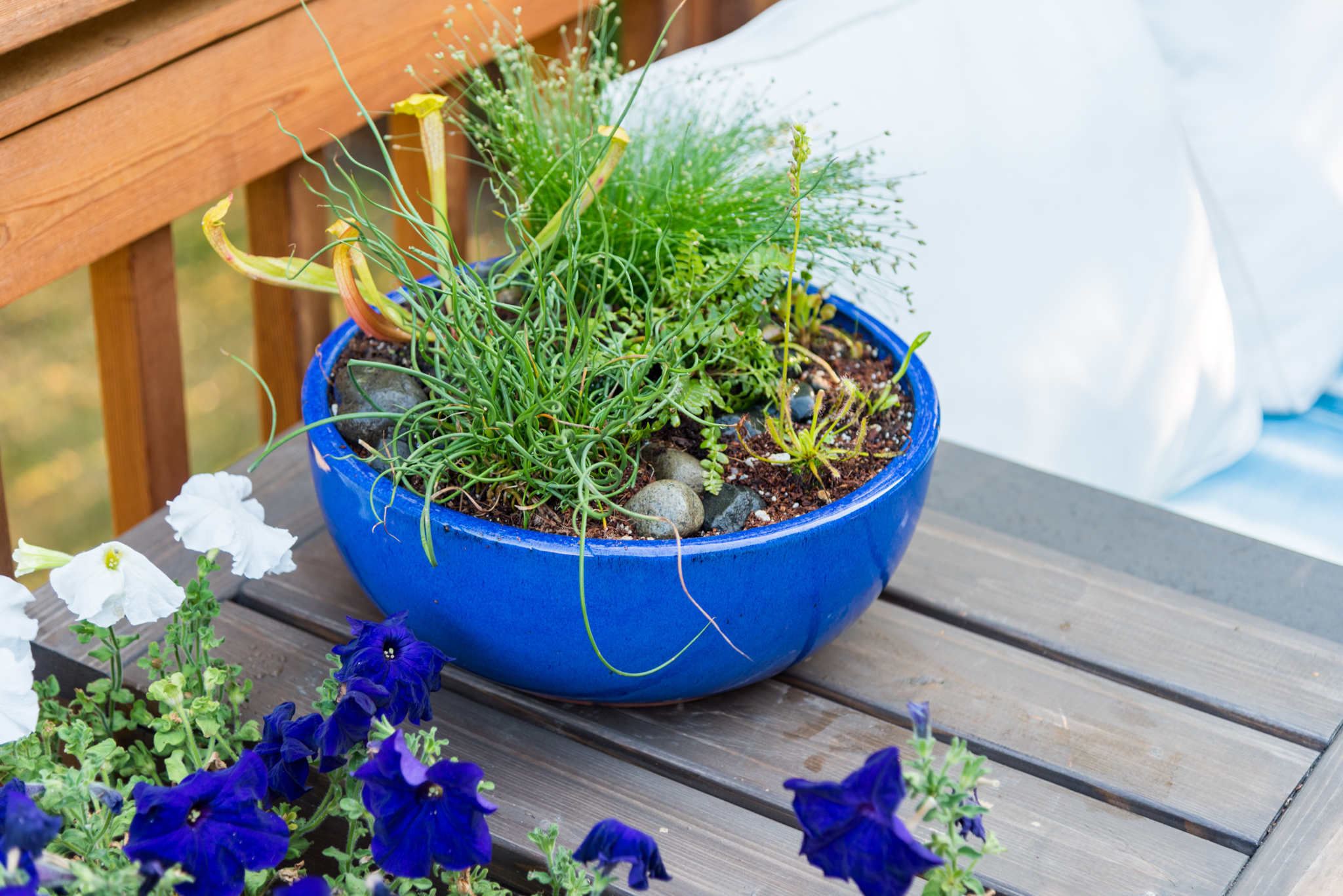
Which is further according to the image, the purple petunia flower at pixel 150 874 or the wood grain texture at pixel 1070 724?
the wood grain texture at pixel 1070 724

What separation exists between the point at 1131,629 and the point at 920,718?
51 centimetres

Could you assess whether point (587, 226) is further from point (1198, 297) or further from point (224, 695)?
point (1198, 297)

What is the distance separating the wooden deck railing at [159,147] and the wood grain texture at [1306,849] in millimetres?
1064

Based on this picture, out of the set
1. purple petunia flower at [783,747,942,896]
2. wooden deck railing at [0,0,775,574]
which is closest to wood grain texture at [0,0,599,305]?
wooden deck railing at [0,0,775,574]

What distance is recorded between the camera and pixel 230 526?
735 millimetres

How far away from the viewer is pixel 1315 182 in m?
1.57

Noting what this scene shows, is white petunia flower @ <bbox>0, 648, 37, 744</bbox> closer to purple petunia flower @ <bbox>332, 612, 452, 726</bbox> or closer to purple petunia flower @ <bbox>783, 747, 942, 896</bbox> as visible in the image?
purple petunia flower @ <bbox>332, 612, 452, 726</bbox>

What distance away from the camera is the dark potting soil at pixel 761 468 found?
2.52ft

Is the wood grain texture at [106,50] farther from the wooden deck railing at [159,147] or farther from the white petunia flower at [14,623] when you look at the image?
the white petunia flower at [14,623]

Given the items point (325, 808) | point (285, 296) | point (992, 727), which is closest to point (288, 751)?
point (325, 808)

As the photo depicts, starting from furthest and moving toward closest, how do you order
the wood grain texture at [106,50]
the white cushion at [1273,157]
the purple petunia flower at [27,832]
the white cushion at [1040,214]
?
the white cushion at [1273,157] → the white cushion at [1040,214] → the wood grain texture at [106,50] → the purple petunia flower at [27,832]

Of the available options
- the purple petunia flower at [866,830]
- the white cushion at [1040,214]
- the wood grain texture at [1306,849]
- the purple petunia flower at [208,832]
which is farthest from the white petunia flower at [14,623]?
the white cushion at [1040,214]

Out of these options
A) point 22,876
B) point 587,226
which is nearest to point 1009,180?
point 587,226

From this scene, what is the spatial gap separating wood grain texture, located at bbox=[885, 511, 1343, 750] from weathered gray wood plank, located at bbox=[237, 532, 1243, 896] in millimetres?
155
